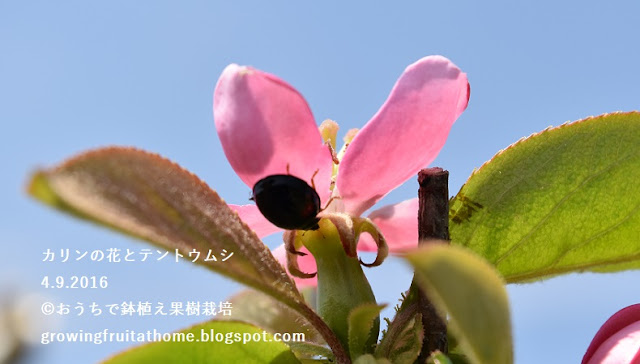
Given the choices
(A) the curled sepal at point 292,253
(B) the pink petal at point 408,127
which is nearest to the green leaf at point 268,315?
(A) the curled sepal at point 292,253

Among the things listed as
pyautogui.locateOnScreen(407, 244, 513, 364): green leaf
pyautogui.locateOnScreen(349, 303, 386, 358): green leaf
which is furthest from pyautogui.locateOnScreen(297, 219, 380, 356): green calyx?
pyautogui.locateOnScreen(407, 244, 513, 364): green leaf

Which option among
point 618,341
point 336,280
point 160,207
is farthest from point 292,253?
point 618,341

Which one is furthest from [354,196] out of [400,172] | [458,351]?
[458,351]

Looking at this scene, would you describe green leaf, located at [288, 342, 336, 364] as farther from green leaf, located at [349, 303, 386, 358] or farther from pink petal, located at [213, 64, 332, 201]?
pink petal, located at [213, 64, 332, 201]

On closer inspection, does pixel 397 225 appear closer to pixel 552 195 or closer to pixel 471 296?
pixel 552 195

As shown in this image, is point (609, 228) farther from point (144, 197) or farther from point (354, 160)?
point (144, 197)
